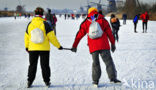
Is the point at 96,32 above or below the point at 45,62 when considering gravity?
above

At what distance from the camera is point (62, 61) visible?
21.1 feet

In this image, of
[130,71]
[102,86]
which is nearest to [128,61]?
[130,71]

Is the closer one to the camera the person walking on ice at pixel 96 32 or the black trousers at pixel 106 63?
the person walking on ice at pixel 96 32

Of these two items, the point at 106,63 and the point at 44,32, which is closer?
the point at 44,32

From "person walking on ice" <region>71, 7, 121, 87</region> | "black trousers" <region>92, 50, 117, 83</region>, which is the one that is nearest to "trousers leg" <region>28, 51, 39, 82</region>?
"person walking on ice" <region>71, 7, 121, 87</region>

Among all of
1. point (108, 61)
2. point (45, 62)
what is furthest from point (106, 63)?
point (45, 62)

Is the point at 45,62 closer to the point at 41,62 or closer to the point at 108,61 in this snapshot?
the point at 41,62

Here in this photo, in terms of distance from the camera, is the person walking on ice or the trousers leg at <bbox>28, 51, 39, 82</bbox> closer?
the person walking on ice

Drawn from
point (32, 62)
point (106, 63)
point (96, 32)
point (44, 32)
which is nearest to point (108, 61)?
point (106, 63)

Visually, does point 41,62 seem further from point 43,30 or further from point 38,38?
point 43,30

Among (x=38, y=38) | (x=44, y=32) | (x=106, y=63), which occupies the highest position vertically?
(x=44, y=32)

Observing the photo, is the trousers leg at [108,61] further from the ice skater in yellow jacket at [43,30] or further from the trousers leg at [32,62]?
the trousers leg at [32,62]

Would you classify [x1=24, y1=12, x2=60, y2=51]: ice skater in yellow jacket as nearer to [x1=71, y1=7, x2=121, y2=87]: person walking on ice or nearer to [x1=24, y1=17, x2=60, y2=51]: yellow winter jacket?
[x1=24, y1=17, x2=60, y2=51]: yellow winter jacket

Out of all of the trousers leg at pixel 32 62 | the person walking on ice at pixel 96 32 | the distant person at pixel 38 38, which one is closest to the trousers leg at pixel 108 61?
the person walking on ice at pixel 96 32
